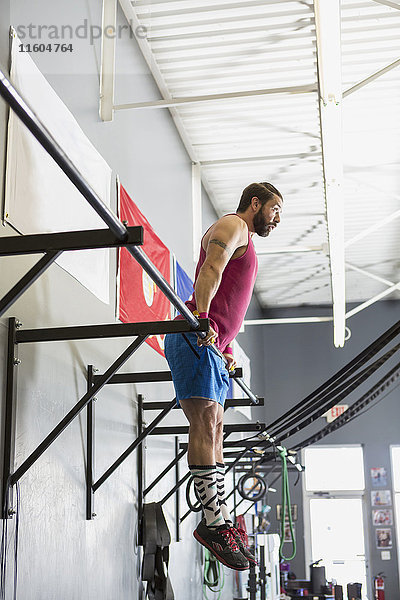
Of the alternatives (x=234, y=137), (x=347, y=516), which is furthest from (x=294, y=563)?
(x=234, y=137)

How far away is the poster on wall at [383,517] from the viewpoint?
12.0 m

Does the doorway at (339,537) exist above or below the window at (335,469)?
below

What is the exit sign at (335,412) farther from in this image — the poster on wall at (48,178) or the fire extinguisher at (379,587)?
the poster on wall at (48,178)

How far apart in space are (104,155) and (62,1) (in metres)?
0.82

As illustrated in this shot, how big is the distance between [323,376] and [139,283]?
8.86 m

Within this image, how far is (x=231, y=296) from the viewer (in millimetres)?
2801

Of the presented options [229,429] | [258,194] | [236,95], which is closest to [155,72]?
[236,95]

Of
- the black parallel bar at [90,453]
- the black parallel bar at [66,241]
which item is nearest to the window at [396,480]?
the black parallel bar at [90,453]

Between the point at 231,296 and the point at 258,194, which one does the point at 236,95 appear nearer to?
the point at 258,194

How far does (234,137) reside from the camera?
7062 millimetres

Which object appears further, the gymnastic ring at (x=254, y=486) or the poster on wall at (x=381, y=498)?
the poster on wall at (x=381, y=498)

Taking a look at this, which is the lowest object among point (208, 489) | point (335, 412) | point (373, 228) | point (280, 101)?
point (208, 489)

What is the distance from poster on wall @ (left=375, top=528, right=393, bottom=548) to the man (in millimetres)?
9954

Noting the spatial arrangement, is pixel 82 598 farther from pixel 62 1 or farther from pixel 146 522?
pixel 62 1
